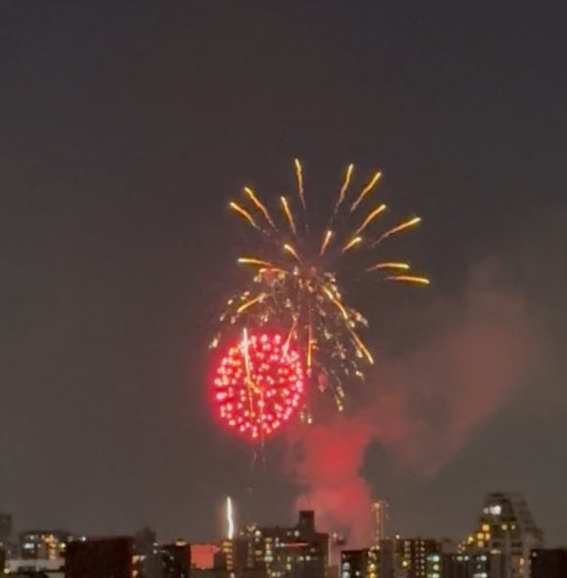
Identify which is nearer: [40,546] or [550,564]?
[550,564]

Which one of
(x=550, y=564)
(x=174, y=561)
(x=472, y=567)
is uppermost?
(x=472, y=567)

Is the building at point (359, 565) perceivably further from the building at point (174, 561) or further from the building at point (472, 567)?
the building at point (174, 561)

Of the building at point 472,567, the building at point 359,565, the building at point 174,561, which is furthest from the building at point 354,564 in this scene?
the building at point 174,561

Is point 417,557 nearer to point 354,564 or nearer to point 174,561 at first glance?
point 354,564

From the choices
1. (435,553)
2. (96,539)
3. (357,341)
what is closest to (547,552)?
(96,539)

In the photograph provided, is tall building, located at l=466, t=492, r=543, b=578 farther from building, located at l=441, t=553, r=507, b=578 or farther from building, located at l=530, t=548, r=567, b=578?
building, located at l=530, t=548, r=567, b=578

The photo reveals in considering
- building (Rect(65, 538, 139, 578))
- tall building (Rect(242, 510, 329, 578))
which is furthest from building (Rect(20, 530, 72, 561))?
building (Rect(65, 538, 139, 578))

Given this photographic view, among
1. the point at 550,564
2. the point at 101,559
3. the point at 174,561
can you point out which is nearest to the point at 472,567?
the point at 174,561
